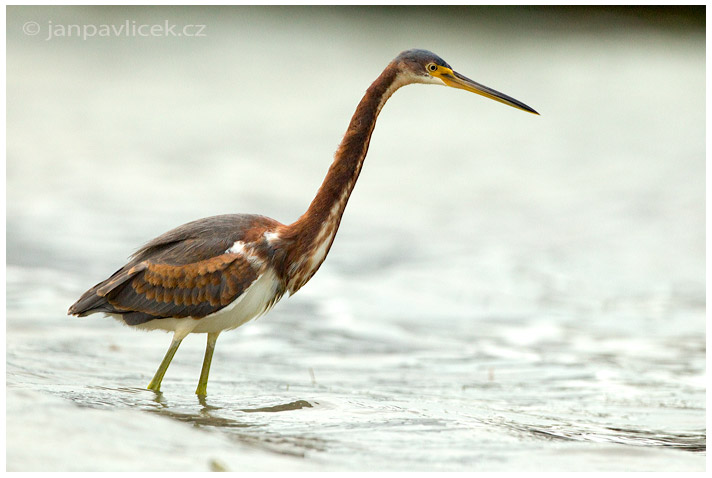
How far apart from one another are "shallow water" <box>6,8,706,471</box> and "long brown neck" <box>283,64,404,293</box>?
1.00m

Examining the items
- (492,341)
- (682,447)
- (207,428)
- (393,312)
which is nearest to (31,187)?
(393,312)

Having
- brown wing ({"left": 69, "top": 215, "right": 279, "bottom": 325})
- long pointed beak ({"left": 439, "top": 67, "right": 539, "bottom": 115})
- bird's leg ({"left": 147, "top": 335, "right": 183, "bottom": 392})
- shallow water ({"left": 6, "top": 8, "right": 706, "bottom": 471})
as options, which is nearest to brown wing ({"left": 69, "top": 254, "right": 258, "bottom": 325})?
brown wing ({"left": 69, "top": 215, "right": 279, "bottom": 325})

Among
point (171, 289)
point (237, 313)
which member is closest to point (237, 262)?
point (237, 313)

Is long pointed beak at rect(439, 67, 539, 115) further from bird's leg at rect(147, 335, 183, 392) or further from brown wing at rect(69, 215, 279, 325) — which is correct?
bird's leg at rect(147, 335, 183, 392)

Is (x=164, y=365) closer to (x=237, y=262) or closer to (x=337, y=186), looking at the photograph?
(x=237, y=262)

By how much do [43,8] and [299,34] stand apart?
8.68 m

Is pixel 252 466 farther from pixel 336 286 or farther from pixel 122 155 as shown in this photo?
pixel 122 155

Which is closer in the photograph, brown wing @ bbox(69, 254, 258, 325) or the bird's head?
brown wing @ bbox(69, 254, 258, 325)

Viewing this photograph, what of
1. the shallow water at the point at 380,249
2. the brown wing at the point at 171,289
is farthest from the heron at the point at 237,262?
the shallow water at the point at 380,249

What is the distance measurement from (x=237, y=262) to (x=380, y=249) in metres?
7.53

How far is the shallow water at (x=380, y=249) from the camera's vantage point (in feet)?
19.4

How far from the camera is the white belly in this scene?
6.58m

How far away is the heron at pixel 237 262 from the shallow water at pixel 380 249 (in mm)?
551

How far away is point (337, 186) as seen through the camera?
6.70 metres
